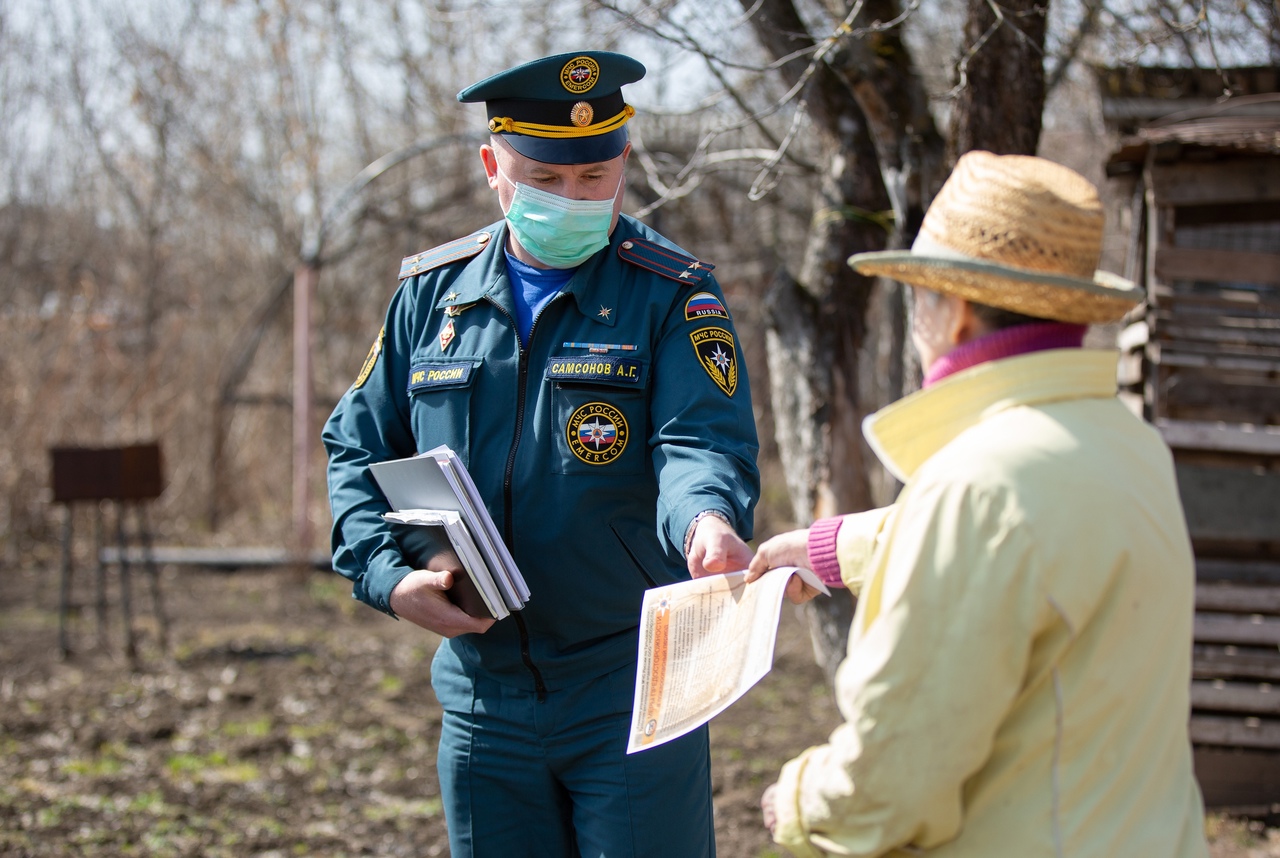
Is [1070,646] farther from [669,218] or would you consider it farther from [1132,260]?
[669,218]

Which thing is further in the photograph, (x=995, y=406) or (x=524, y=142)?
(x=524, y=142)

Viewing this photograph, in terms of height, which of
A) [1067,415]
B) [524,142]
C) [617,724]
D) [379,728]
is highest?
[524,142]

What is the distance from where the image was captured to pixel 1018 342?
4.82ft

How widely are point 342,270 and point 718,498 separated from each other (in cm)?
1144

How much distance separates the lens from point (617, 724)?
7.52ft

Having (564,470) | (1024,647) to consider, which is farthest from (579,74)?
(1024,647)

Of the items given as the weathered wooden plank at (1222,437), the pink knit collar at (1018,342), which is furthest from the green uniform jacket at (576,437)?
the weathered wooden plank at (1222,437)

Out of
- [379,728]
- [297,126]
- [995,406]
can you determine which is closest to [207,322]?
[297,126]

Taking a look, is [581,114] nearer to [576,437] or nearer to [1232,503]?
[576,437]

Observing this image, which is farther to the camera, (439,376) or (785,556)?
(439,376)

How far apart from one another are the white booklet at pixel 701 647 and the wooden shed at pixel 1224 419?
3.49 metres

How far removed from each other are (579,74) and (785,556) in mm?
1142

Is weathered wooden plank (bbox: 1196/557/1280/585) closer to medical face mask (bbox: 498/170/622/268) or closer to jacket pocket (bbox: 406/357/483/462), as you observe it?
medical face mask (bbox: 498/170/622/268)

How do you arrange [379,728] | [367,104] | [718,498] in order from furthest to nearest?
[367,104], [379,728], [718,498]
